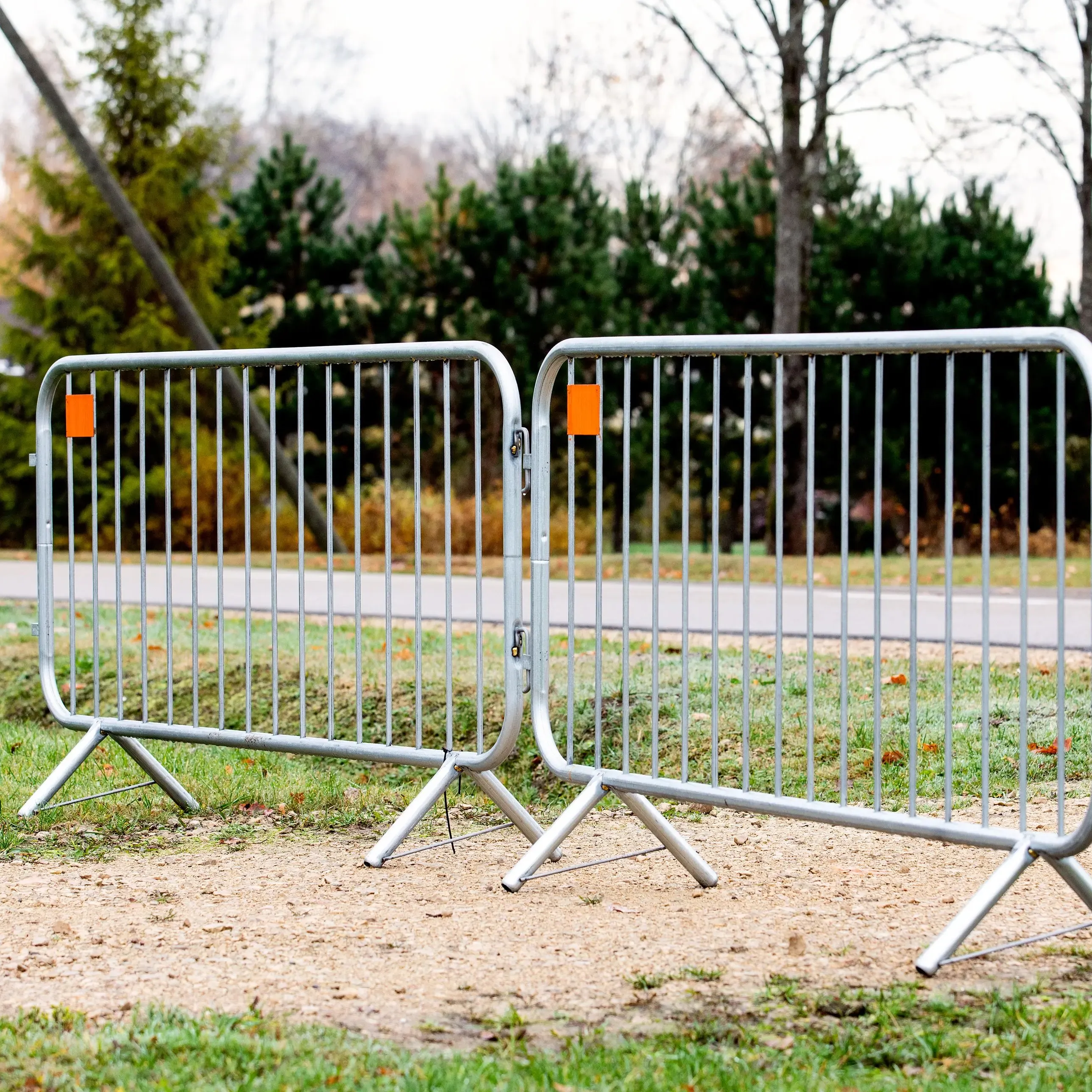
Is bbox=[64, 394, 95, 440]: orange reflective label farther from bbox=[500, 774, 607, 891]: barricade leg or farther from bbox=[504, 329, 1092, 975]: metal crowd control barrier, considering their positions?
bbox=[500, 774, 607, 891]: barricade leg

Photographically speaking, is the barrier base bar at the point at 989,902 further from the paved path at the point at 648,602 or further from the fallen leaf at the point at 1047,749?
the paved path at the point at 648,602

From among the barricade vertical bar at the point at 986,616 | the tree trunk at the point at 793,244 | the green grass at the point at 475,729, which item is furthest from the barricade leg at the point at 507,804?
the tree trunk at the point at 793,244

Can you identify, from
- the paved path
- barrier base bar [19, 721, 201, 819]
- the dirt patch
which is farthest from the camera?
the paved path

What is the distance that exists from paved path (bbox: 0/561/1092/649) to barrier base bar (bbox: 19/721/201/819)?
13.6 ft

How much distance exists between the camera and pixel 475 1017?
368 cm

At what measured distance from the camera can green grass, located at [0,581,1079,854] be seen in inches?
242

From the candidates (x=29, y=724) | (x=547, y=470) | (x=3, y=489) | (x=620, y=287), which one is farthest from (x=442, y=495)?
(x=547, y=470)

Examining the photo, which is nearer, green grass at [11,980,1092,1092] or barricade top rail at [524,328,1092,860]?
green grass at [11,980,1092,1092]

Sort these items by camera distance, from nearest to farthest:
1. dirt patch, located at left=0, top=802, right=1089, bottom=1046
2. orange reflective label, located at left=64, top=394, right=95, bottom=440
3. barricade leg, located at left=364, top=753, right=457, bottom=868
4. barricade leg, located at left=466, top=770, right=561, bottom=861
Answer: dirt patch, located at left=0, top=802, right=1089, bottom=1046 < barricade leg, located at left=364, top=753, right=457, bottom=868 < barricade leg, located at left=466, top=770, right=561, bottom=861 < orange reflective label, located at left=64, top=394, right=95, bottom=440

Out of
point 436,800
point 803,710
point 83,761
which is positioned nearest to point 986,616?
point 436,800

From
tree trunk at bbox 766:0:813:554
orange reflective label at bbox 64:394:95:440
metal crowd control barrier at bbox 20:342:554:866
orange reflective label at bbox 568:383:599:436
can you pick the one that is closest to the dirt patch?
metal crowd control barrier at bbox 20:342:554:866

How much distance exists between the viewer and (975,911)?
408cm

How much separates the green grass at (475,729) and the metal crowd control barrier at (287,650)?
1.6 inches

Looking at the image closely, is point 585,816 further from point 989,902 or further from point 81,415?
point 81,415
